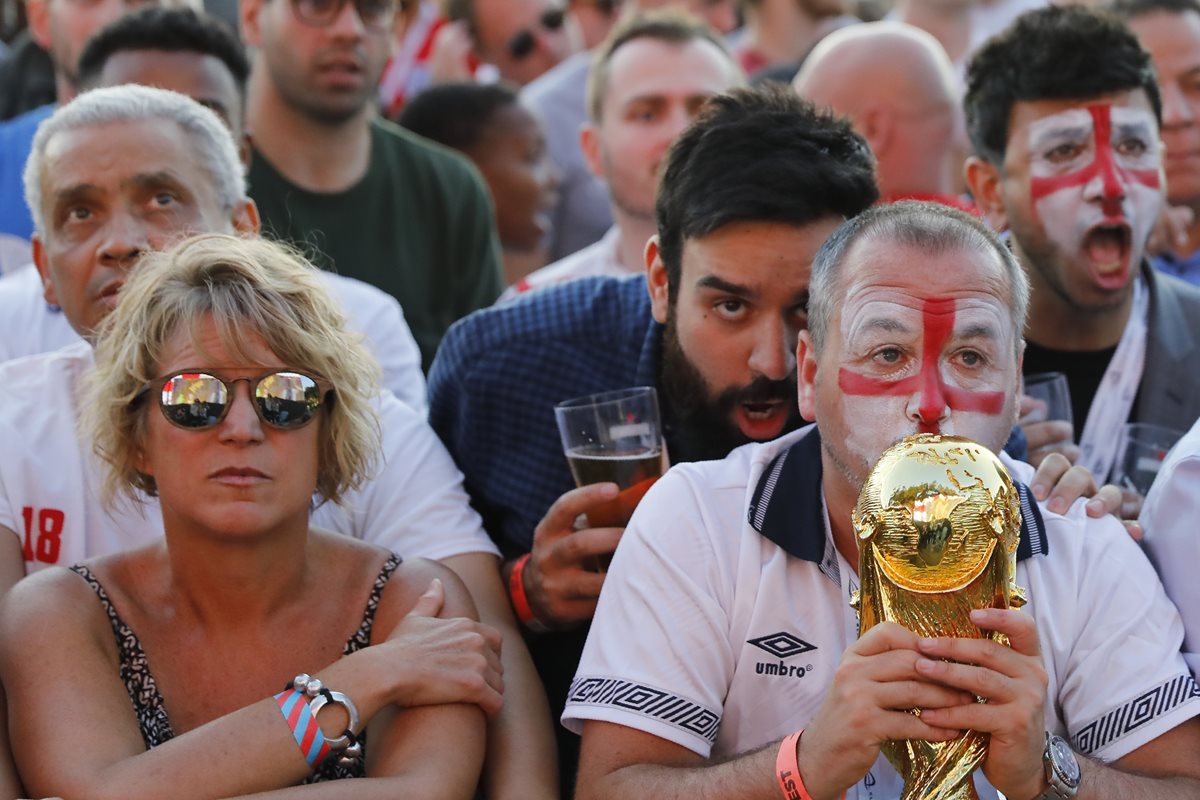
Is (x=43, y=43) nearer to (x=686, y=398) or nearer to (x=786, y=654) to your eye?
(x=686, y=398)

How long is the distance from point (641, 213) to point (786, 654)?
3072 mm

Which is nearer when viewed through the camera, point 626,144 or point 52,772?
point 52,772

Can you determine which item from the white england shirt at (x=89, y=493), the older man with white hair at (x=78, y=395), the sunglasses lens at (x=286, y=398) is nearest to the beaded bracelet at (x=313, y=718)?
the older man with white hair at (x=78, y=395)

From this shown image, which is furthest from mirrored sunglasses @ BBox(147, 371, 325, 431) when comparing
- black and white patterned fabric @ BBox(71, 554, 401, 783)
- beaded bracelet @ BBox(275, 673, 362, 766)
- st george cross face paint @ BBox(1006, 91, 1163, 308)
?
st george cross face paint @ BBox(1006, 91, 1163, 308)

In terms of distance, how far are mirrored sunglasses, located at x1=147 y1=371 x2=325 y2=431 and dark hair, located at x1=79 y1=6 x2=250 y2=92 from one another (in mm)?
2722

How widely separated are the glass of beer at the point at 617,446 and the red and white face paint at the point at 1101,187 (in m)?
1.67

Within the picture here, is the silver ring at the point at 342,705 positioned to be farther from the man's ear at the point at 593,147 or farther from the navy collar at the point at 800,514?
the man's ear at the point at 593,147

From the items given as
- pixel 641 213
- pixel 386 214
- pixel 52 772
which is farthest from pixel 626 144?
pixel 52 772

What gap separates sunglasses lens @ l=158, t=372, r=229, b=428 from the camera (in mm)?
3410

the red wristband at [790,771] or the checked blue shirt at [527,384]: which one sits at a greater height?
the checked blue shirt at [527,384]

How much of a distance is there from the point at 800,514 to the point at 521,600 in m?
0.90

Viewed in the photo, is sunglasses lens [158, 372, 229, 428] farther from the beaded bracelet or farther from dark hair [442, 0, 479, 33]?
dark hair [442, 0, 479, 33]

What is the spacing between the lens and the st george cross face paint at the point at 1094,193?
4.78 m

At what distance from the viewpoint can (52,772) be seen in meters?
3.17
